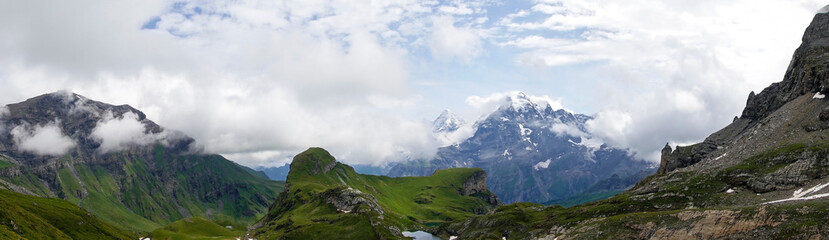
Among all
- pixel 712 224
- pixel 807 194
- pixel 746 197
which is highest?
pixel 746 197

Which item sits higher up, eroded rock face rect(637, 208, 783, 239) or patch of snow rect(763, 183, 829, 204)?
patch of snow rect(763, 183, 829, 204)

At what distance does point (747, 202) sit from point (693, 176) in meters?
41.6

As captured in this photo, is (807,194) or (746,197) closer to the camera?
(807,194)

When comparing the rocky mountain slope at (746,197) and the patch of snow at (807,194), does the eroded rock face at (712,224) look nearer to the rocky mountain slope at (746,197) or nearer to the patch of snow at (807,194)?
the rocky mountain slope at (746,197)

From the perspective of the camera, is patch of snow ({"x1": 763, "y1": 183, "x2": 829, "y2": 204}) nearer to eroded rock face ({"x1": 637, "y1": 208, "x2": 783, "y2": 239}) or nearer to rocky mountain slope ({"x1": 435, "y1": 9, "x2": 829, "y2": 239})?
rocky mountain slope ({"x1": 435, "y1": 9, "x2": 829, "y2": 239})

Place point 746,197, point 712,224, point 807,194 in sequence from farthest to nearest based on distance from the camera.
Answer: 1. point 746,197
2. point 807,194
3. point 712,224

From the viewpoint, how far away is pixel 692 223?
115 m

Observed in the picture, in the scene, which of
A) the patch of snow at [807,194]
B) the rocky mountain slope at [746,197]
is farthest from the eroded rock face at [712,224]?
the patch of snow at [807,194]

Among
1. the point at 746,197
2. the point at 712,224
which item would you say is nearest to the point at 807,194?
the point at 746,197

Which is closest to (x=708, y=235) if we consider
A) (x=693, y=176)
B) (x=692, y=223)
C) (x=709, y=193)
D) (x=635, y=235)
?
(x=692, y=223)

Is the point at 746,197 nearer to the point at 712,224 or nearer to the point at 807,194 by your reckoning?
the point at 807,194

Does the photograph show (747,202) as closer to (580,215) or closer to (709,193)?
(709,193)

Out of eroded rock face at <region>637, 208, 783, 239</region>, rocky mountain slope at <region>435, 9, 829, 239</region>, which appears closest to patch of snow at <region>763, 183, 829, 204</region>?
rocky mountain slope at <region>435, 9, 829, 239</region>

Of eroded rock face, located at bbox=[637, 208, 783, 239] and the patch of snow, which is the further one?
the patch of snow
